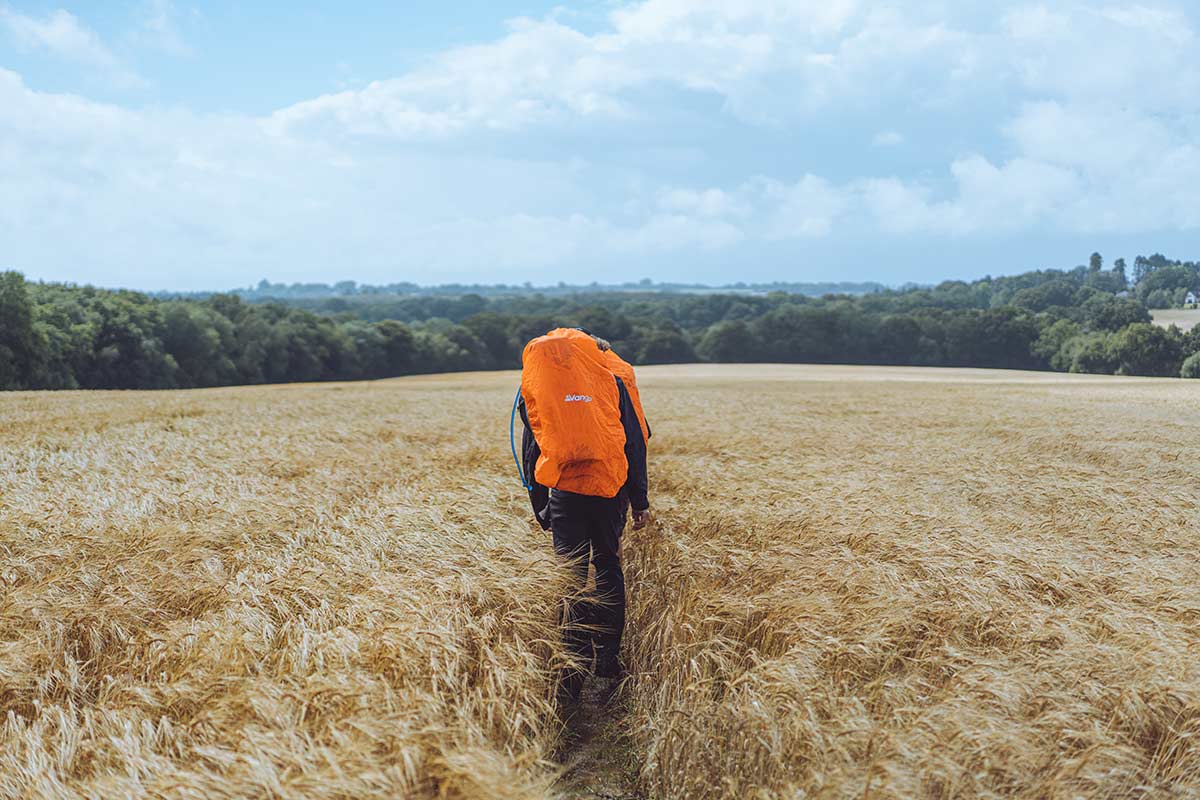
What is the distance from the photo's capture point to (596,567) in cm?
572

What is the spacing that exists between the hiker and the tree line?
130 ft

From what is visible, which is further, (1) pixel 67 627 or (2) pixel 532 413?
(2) pixel 532 413

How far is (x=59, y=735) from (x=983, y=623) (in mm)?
5130

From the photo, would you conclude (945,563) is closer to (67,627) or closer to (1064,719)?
(1064,719)

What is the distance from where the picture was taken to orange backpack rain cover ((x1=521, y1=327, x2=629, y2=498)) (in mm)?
5258

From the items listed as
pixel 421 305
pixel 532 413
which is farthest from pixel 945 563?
pixel 421 305

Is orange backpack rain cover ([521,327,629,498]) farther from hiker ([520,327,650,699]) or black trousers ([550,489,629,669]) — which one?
black trousers ([550,489,629,669])

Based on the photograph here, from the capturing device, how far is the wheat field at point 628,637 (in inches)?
144

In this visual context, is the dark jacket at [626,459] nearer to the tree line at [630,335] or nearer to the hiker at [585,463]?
the hiker at [585,463]

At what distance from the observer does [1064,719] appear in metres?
3.95

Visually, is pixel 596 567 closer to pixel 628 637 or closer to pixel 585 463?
pixel 628 637

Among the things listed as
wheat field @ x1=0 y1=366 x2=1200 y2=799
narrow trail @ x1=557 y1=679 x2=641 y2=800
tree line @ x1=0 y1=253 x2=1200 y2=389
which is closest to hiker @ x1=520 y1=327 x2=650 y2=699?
narrow trail @ x1=557 y1=679 x2=641 y2=800

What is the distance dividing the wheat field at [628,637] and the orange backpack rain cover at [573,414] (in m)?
0.78

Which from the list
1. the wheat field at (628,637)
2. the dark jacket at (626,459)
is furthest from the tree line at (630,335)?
the dark jacket at (626,459)
